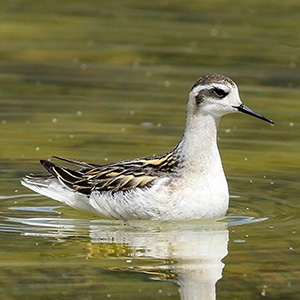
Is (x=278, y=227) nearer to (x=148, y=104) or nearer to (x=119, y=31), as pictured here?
(x=148, y=104)

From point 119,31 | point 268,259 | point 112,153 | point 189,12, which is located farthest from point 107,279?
point 189,12

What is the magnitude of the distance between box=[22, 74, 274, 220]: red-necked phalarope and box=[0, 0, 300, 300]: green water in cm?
19

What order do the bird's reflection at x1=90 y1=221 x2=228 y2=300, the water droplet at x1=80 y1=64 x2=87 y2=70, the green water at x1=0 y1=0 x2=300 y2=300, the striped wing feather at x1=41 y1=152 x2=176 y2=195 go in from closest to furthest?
the bird's reflection at x1=90 y1=221 x2=228 y2=300
the green water at x1=0 y1=0 x2=300 y2=300
the striped wing feather at x1=41 y1=152 x2=176 y2=195
the water droplet at x1=80 y1=64 x2=87 y2=70

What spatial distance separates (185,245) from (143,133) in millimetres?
5071

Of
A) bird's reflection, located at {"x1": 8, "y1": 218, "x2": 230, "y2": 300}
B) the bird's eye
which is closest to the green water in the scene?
bird's reflection, located at {"x1": 8, "y1": 218, "x2": 230, "y2": 300}

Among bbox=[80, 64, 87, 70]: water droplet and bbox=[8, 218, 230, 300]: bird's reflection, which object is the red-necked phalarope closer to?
bbox=[8, 218, 230, 300]: bird's reflection

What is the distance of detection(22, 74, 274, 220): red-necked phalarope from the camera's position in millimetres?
12742

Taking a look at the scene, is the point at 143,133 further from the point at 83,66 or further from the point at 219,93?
the point at 83,66

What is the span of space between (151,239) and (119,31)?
479 inches

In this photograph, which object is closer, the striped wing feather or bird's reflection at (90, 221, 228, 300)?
Result: bird's reflection at (90, 221, 228, 300)

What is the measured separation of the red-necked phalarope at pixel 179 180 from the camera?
1274 cm

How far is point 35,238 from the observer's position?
1233 centimetres

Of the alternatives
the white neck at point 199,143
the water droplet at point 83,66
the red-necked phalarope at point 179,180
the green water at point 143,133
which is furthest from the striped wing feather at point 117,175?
the water droplet at point 83,66

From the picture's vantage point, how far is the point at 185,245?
12.2 meters
